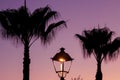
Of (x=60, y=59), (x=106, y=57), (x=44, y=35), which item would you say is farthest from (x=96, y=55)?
(x=60, y=59)

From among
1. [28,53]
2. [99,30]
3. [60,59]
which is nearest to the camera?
[60,59]

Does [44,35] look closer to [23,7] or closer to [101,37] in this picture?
[23,7]

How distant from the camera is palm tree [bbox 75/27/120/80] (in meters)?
42.5

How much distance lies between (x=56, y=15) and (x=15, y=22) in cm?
288

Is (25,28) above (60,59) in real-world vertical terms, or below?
above

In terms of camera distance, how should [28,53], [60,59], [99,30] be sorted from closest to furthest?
[60,59], [28,53], [99,30]

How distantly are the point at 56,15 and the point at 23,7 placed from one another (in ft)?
7.72

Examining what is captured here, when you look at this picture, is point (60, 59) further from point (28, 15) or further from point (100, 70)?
point (100, 70)

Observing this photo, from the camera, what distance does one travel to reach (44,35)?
36781 millimetres

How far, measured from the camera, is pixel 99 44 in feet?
141

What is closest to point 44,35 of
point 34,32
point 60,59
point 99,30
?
point 34,32

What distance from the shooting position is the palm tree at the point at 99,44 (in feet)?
139

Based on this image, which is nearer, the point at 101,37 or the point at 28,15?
the point at 28,15

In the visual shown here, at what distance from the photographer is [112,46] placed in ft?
141
